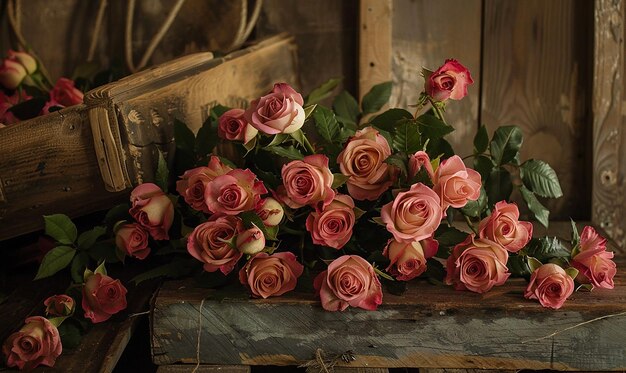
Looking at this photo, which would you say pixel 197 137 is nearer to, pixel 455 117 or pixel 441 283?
pixel 441 283

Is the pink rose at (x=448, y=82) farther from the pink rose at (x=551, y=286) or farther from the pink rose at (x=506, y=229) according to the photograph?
the pink rose at (x=551, y=286)

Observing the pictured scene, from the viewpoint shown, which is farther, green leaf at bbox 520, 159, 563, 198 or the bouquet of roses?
green leaf at bbox 520, 159, 563, 198

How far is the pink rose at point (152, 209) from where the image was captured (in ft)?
3.72

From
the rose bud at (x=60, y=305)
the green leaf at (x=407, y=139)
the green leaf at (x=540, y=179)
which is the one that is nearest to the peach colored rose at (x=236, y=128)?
the green leaf at (x=407, y=139)

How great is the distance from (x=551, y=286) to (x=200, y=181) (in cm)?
53

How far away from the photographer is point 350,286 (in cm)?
103

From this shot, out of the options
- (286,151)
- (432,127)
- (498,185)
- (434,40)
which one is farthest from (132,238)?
(434,40)

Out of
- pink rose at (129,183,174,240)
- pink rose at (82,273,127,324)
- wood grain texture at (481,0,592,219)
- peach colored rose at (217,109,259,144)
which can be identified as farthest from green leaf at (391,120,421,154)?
wood grain texture at (481,0,592,219)

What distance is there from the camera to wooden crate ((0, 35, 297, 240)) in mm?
1131

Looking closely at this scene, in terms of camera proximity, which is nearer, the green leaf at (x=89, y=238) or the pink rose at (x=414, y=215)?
the pink rose at (x=414, y=215)

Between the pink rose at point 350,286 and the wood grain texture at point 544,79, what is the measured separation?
2.51 feet

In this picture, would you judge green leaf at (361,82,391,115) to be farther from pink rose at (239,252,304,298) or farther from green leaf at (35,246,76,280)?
green leaf at (35,246,76,280)

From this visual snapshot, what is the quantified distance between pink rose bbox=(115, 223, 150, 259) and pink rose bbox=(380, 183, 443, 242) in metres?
0.38

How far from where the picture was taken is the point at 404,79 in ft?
5.51
